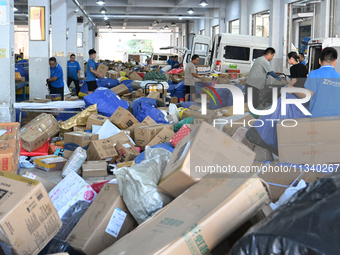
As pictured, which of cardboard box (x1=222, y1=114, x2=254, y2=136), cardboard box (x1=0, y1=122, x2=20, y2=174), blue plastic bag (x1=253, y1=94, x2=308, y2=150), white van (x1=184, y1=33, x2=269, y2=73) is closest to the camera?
blue plastic bag (x1=253, y1=94, x2=308, y2=150)

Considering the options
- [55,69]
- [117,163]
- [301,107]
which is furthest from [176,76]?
[301,107]

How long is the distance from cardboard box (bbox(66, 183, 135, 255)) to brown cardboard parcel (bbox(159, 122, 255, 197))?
12.1 inches

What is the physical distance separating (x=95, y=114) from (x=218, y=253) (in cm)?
425

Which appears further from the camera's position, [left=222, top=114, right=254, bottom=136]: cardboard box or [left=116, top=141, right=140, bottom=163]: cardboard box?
[left=116, top=141, right=140, bottom=163]: cardboard box

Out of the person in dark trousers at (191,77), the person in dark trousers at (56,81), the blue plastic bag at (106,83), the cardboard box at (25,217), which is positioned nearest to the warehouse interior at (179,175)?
the cardboard box at (25,217)

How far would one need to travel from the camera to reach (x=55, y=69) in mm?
8773

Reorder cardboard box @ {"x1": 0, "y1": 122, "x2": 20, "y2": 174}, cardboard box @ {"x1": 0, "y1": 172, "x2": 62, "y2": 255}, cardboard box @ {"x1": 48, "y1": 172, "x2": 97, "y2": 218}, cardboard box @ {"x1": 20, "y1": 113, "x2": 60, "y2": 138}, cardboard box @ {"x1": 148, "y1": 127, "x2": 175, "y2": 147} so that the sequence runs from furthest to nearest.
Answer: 1. cardboard box @ {"x1": 20, "y1": 113, "x2": 60, "y2": 138}
2. cardboard box @ {"x1": 148, "y1": 127, "x2": 175, "y2": 147}
3. cardboard box @ {"x1": 0, "y1": 122, "x2": 20, "y2": 174}
4. cardboard box @ {"x1": 48, "y1": 172, "x2": 97, "y2": 218}
5. cardboard box @ {"x1": 0, "y1": 172, "x2": 62, "y2": 255}

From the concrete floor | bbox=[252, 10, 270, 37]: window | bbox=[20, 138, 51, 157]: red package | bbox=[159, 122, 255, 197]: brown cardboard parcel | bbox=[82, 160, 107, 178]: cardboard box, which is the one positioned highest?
bbox=[252, 10, 270, 37]: window

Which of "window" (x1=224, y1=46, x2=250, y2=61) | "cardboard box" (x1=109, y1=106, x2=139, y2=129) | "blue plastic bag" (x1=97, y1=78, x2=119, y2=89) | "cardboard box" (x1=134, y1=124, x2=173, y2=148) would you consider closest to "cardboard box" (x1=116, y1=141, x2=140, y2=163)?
"cardboard box" (x1=134, y1=124, x2=173, y2=148)

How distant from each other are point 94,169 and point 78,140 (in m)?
0.71

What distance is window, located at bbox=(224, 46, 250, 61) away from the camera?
11453 mm

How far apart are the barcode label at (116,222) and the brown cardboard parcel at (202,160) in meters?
0.30

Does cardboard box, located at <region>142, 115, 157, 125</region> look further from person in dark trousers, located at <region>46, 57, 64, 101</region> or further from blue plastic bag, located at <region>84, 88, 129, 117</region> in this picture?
person in dark trousers, located at <region>46, 57, 64, 101</region>

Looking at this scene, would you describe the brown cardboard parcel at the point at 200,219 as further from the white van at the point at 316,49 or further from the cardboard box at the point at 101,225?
the white van at the point at 316,49
